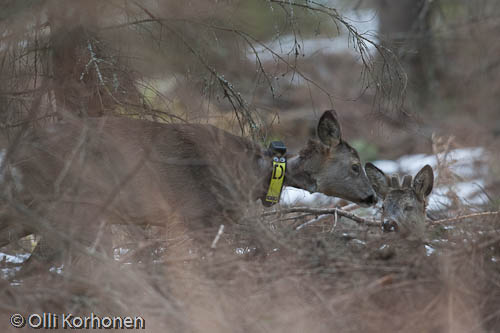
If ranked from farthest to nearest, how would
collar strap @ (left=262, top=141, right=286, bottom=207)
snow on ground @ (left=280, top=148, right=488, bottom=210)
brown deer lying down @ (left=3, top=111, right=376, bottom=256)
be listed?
snow on ground @ (left=280, top=148, right=488, bottom=210) → collar strap @ (left=262, top=141, right=286, bottom=207) → brown deer lying down @ (left=3, top=111, right=376, bottom=256)

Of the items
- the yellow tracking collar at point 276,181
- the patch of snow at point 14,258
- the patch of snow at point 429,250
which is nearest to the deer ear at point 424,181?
the patch of snow at point 429,250

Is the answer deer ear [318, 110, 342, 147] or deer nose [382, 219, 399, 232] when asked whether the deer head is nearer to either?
deer ear [318, 110, 342, 147]

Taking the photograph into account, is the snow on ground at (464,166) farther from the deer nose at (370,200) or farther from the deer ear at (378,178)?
the deer ear at (378,178)

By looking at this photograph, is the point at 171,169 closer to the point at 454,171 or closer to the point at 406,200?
the point at 406,200

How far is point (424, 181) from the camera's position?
19.3ft

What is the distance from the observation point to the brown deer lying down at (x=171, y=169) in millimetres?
4883

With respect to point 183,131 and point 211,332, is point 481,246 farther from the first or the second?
point 183,131

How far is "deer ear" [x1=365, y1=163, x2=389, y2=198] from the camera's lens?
6242 millimetres

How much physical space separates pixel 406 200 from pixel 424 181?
270 mm

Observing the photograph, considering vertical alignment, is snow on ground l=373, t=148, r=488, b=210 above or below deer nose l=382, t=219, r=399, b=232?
above

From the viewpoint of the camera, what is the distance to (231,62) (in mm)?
6664

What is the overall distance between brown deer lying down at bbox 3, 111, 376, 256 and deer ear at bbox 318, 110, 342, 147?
0.4 inches

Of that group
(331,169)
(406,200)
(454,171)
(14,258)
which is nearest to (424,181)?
(406,200)

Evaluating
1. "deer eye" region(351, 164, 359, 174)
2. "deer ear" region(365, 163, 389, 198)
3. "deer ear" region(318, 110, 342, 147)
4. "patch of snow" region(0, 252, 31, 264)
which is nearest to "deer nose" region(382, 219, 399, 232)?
"deer ear" region(365, 163, 389, 198)
